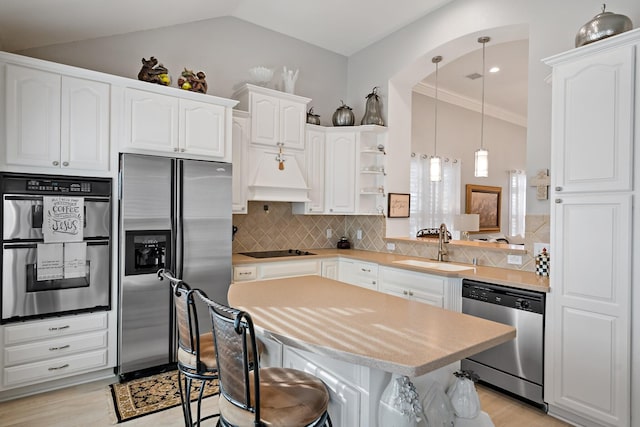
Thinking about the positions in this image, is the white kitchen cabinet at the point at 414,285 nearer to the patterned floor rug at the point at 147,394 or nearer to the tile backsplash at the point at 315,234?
the tile backsplash at the point at 315,234

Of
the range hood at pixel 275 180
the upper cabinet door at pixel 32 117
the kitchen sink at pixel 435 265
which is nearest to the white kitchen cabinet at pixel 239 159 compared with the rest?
the range hood at pixel 275 180

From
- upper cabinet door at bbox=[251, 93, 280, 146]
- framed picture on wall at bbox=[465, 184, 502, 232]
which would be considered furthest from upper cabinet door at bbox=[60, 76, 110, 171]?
framed picture on wall at bbox=[465, 184, 502, 232]

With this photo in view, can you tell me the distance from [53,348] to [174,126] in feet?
6.43

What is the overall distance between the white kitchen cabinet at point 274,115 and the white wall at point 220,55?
1.31 ft

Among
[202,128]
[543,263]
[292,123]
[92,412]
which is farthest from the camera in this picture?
[292,123]

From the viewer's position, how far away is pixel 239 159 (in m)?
3.88

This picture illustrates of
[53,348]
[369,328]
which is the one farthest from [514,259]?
[53,348]

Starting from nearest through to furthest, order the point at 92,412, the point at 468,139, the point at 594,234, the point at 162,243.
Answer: the point at 594,234 < the point at 92,412 < the point at 162,243 < the point at 468,139

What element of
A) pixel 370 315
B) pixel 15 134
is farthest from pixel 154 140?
pixel 370 315

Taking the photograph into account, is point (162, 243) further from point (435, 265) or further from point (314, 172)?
point (435, 265)

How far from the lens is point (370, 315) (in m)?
1.81

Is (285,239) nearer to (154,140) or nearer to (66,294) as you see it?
(154,140)

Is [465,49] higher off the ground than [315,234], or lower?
higher

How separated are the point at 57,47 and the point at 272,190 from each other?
231 cm
